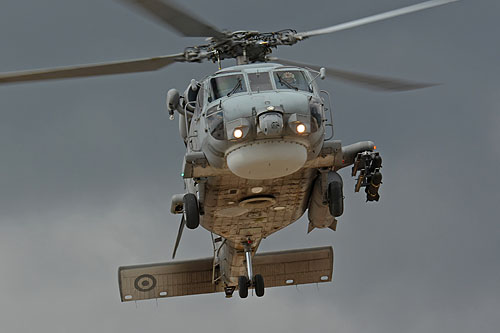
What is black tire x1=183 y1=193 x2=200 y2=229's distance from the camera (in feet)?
78.7

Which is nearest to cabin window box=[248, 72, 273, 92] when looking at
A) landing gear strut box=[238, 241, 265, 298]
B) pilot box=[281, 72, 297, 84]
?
pilot box=[281, 72, 297, 84]

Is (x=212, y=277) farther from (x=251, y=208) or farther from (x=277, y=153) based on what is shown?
(x=277, y=153)

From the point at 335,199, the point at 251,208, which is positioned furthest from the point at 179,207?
the point at 335,199

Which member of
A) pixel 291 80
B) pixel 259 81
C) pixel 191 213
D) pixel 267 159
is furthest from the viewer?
pixel 191 213

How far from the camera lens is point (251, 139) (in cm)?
2159

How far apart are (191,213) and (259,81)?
349 centimetres

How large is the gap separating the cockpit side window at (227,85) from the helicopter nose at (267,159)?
1335 millimetres

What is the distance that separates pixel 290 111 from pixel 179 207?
4678 millimetres

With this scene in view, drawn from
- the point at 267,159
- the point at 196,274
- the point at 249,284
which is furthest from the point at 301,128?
the point at 196,274

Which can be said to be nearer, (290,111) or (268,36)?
(290,111)

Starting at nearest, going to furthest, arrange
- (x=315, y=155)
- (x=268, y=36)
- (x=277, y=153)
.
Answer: (x=277, y=153) < (x=315, y=155) < (x=268, y=36)

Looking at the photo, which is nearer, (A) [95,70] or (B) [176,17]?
(B) [176,17]

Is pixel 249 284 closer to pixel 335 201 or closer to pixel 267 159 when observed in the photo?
pixel 335 201

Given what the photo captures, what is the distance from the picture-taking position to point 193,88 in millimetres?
23422
